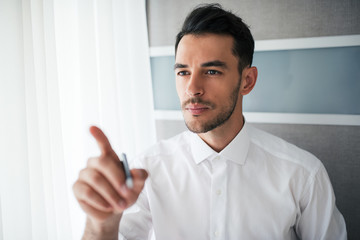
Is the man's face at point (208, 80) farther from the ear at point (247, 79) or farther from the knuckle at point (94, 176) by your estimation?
the knuckle at point (94, 176)

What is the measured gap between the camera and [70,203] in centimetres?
103

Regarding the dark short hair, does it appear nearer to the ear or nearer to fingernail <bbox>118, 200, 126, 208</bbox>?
the ear

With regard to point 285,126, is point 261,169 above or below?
below

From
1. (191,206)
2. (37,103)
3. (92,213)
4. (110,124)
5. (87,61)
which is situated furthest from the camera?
(110,124)

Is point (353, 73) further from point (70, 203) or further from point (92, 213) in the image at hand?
point (70, 203)

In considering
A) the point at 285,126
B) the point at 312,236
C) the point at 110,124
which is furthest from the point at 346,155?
the point at 110,124

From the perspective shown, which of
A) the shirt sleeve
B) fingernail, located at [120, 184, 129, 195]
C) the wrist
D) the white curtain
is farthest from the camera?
the shirt sleeve

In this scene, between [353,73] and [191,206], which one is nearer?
[191,206]

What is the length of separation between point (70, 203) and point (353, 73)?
4.58ft

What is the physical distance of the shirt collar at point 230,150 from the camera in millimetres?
1034

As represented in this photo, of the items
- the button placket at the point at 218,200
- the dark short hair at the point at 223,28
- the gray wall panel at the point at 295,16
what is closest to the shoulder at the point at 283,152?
the button placket at the point at 218,200

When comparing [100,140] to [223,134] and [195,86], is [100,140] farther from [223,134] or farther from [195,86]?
[223,134]

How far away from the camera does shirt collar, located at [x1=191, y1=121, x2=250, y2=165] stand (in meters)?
1.03

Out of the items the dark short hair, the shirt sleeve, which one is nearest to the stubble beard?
the dark short hair
